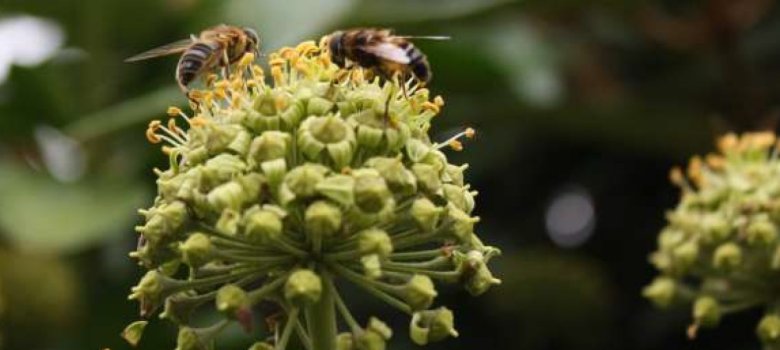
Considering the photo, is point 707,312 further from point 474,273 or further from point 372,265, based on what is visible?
point 372,265

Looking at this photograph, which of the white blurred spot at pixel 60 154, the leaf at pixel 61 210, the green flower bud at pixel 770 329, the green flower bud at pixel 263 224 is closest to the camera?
the green flower bud at pixel 263 224

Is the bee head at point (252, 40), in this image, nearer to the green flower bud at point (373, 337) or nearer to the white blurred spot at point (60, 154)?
the green flower bud at point (373, 337)

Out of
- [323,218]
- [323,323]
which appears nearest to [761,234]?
[323,323]

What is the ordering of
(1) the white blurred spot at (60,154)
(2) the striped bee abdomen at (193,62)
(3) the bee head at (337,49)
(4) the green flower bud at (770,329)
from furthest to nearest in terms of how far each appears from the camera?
(1) the white blurred spot at (60,154) → (4) the green flower bud at (770,329) → (2) the striped bee abdomen at (193,62) → (3) the bee head at (337,49)

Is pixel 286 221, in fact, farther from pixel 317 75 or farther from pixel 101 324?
pixel 101 324

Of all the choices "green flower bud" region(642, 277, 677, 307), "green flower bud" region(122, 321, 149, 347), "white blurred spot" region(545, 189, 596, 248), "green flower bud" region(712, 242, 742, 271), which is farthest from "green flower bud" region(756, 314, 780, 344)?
"white blurred spot" region(545, 189, 596, 248)

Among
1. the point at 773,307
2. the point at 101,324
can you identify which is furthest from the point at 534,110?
the point at 773,307

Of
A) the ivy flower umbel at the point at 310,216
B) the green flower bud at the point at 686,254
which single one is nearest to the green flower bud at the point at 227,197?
the ivy flower umbel at the point at 310,216

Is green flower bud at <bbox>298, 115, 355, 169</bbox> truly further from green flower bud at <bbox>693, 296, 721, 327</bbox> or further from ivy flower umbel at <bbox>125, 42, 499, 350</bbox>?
green flower bud at <bbox>693, 296, 721, 327</bbox>
